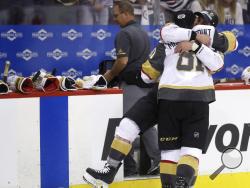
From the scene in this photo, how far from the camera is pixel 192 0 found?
29.8 ft

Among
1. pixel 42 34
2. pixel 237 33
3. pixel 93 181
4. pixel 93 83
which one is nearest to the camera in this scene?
pixel 93 181

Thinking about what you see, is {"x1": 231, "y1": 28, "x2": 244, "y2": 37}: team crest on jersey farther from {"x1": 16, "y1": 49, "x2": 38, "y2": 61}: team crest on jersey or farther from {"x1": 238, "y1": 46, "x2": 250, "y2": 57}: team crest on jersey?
{"x1": 16, "y1": 49, "x2": 38, "y2": 61}: team crest on jersey

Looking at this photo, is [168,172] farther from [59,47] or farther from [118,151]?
[59,47]

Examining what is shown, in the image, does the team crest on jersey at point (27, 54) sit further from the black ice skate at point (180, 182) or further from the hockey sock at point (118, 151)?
the black ice skate at point (180, 182)

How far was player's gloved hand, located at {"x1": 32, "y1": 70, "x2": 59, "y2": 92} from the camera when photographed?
19.8 ft

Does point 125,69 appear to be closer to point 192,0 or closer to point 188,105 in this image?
point 188,105

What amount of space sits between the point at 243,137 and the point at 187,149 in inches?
46.0

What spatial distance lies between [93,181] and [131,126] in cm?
53

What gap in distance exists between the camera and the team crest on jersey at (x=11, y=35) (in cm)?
802

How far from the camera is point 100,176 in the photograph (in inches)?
234

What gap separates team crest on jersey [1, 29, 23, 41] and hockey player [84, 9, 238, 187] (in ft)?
8.27

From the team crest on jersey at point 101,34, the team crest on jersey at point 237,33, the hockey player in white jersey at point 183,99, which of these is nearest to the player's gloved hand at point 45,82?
the hockey player in white jersey at point 183,99

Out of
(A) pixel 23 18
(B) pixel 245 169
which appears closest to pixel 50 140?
(B) pixel 245 169

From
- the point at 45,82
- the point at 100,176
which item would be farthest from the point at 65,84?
the point at 100,176
